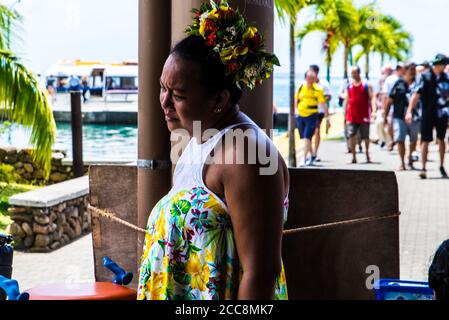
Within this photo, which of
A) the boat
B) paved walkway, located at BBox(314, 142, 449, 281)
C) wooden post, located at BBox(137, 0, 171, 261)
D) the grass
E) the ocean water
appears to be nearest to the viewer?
wooden post, located at BBox(137, 0, 171, 261)

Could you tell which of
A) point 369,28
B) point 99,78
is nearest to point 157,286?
point 369,28

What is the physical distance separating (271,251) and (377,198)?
6.47 feet

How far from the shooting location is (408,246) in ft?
29.2

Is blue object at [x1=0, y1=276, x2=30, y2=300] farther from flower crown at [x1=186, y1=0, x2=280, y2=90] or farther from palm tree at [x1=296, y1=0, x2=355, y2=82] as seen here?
palm tree at [x1=296, y1=0, x2=355, y2=82]

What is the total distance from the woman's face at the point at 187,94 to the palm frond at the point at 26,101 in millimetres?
9124

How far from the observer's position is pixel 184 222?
8.56ft

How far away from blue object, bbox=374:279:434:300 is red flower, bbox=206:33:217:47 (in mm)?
1100

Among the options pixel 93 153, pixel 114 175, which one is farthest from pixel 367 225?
pixel 93 153

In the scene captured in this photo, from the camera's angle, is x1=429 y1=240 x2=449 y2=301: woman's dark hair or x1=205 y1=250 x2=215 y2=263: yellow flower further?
x1=205 y1=250 x2=215 y2=263: yellow flower

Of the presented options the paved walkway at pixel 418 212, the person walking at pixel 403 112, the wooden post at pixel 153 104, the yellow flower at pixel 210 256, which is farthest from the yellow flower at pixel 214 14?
the person walking at pixel 403 112

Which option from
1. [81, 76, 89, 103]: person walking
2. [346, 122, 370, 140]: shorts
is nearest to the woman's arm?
[346, 122, 370, 140]: shorts

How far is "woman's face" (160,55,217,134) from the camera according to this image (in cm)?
270

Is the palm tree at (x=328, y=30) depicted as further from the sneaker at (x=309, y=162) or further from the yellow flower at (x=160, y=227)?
the yellow flower at (x=160, y=227)
